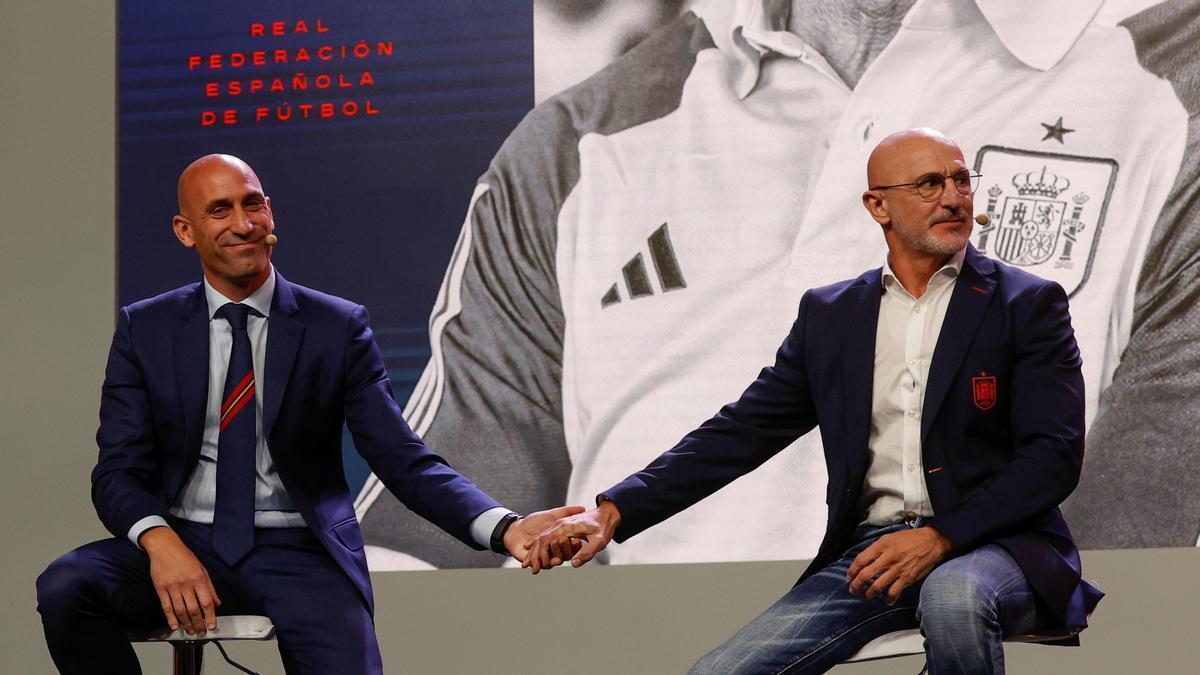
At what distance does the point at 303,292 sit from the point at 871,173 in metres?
1.14

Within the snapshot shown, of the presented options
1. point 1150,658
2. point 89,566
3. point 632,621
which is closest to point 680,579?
point 632,621

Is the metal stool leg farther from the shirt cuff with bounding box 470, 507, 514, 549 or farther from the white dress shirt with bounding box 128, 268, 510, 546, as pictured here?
the shirt cuff with bounding box 470, 507, 514, 549

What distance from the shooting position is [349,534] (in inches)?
104

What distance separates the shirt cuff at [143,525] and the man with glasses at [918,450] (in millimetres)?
671

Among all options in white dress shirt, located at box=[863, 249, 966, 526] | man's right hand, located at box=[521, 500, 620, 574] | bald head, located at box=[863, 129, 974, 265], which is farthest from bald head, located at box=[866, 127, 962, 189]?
man's right hand, located at box=[521, 500, 620, 574]

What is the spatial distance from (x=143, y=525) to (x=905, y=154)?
4.96 ft

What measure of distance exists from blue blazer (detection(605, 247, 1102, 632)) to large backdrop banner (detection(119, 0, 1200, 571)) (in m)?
1.15

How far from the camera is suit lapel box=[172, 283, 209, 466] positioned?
8.59ft

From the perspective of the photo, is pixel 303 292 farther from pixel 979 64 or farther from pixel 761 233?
pixel 979 64

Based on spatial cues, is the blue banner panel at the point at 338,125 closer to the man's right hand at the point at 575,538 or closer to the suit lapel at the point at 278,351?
the suit lapel at the point at 278,351

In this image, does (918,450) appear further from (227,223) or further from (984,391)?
(227,223)

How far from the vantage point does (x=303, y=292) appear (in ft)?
9.18

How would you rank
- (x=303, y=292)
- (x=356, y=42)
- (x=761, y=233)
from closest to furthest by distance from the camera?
(x=303, y=292) < (x=761, y=233) < (x=356, y=42)

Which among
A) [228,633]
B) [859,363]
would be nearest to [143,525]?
[228,633]
